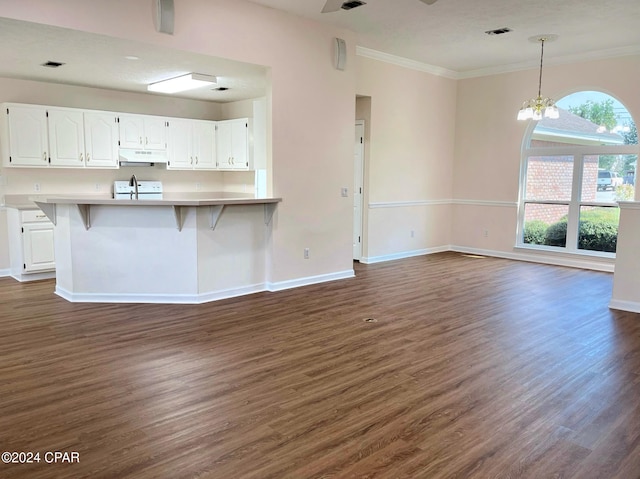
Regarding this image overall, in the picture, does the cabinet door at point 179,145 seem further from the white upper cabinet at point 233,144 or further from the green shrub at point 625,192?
the green shrub at point 625,192

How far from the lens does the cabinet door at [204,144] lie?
784 cm

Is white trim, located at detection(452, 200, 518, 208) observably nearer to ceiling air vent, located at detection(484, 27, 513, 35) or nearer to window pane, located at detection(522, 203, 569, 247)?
window pane, located at detection(522, 203, 569, 247)

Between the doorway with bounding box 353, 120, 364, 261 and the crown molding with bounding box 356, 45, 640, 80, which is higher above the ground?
the crown molding with bounding box 356, 45, 640, 80

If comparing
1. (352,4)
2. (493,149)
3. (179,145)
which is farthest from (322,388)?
(493,149)

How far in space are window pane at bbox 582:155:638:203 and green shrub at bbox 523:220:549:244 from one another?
745mm

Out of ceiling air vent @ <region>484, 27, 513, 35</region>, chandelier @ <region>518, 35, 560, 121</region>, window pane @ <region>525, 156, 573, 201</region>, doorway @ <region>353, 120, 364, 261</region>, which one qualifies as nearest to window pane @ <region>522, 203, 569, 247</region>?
window pane @ <region>525, 156, 573, 201</region>

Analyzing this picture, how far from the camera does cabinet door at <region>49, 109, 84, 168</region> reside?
20.4ft

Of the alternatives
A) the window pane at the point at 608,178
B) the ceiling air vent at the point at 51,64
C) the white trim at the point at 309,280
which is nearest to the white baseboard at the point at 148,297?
the white trim at the point at 309,280

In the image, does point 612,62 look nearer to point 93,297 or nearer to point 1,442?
point 93,297

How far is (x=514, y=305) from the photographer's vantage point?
195 inches

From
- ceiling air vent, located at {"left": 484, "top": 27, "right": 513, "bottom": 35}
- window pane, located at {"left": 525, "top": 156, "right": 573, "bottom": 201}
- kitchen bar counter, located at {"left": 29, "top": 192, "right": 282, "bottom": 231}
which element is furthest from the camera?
window pane, located at {"left": 525, "top": 156, "right": 573, "bottom": 201}

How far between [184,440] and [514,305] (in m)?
3.74

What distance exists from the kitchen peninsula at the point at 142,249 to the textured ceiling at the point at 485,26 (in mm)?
2306

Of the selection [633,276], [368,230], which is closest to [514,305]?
[633,276]
